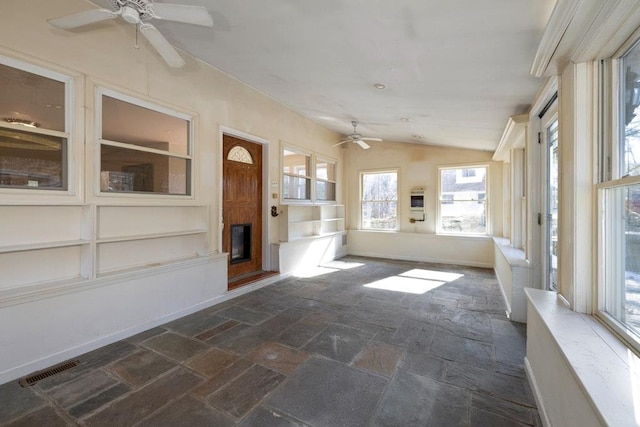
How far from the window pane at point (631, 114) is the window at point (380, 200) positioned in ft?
18.2

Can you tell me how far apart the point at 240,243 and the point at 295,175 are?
185 centimetres

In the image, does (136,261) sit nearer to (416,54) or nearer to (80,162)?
(80,162)

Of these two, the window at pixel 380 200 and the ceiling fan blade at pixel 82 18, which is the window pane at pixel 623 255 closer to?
the ceiling fan blade at pixel 82 18

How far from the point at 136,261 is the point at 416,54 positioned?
139 inches

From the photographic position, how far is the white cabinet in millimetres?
5227

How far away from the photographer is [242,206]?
4621mm

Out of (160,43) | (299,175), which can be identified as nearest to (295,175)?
(299,175)

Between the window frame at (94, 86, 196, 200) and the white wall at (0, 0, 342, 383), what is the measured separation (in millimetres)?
33

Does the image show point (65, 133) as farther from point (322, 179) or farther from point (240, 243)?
point (322, 179)

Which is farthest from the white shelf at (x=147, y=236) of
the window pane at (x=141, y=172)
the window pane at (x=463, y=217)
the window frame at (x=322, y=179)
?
the window pane at (x=463, y=217)

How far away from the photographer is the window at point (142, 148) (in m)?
2.84

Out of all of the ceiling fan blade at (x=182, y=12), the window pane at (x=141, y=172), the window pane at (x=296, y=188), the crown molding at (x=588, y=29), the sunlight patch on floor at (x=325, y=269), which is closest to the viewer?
the crown molding at (x=588, y=29)

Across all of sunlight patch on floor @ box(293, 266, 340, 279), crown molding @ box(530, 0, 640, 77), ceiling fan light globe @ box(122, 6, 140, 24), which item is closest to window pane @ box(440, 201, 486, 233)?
sunlight patch on floor @ box(293, 266, 340, 279)

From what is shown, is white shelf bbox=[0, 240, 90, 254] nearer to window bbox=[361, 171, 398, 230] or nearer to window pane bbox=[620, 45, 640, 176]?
window pane bbox=[620, 45, 640, 176]
